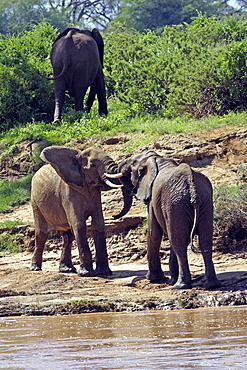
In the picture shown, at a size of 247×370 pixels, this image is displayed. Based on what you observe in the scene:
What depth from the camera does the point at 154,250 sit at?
383 inches

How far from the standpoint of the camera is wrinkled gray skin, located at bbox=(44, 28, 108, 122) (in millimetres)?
16734

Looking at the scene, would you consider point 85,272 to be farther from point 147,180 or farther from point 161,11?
point 161,11

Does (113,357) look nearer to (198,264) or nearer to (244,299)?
(244,299)

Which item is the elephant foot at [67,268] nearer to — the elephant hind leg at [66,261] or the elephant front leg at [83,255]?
the elephant hind leg at [66,261]

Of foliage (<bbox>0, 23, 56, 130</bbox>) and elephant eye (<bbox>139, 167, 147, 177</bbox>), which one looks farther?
foliage (<bbox>0, 23, 56, 130</bbox>)

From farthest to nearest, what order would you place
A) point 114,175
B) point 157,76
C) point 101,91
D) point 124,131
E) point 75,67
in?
1. point 157,76
2. point 101,91
3. point 75,67
4. point 124,131
5. point 114,175

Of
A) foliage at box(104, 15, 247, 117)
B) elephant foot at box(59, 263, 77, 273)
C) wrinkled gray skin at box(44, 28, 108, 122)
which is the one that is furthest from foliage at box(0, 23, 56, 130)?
elephant foot at box(59, 263, 77, 273)

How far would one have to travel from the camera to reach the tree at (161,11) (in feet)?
151

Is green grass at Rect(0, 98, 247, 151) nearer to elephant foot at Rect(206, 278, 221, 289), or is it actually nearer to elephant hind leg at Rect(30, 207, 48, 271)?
elephant hind leg at Rect(30, 207, 48, 271)

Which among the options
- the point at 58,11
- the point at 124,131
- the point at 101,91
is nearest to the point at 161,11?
the point at 58,11

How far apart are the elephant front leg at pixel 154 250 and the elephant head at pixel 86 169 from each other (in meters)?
0.94

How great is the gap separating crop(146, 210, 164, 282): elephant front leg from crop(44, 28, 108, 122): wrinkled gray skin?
7.47m

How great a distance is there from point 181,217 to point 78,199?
2.16 m

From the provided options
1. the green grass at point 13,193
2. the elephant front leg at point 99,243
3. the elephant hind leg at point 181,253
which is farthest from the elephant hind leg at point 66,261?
the green grass at point 13,193
